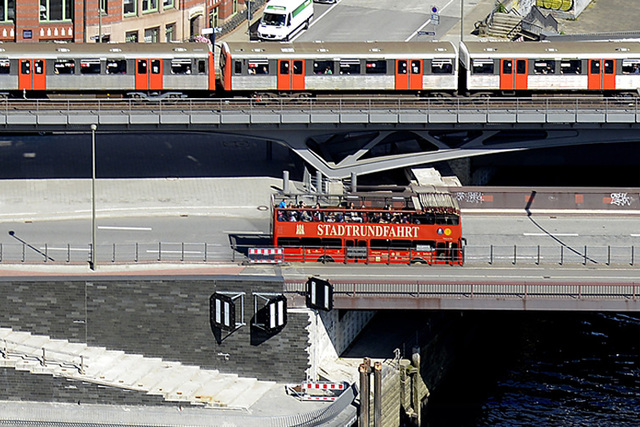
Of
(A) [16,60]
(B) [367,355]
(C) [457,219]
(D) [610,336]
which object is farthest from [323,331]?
(A) [16,60]

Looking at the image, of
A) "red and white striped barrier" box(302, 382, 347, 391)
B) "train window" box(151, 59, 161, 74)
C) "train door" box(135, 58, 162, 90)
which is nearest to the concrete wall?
"red and white striped barrier" box(302, 382, 347, 391)

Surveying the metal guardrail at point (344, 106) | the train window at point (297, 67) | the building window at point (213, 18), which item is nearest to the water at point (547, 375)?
the metal guardrail at point (344, 106)

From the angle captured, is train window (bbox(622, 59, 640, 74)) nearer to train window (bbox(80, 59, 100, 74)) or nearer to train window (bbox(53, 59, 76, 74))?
train window (bbox(80, 59, 100, 74))

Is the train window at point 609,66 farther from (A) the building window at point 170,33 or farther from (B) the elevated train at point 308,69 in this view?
(A) the building window at point 170,33

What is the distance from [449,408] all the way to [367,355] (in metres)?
5.04

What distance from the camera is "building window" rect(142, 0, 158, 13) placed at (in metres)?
128

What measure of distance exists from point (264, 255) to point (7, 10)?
4061cm

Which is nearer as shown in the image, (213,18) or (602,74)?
(602,74)

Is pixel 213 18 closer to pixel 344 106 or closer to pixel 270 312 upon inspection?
pixel 344 106

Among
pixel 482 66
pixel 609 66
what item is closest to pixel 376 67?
pixel 482 66

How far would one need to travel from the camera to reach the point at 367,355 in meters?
89.2

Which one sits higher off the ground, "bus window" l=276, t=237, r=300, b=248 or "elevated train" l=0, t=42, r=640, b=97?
"elevated train" l=0, t=42, r=640, b=97

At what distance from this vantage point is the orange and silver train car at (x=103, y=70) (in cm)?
10469

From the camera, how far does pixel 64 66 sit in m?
105
